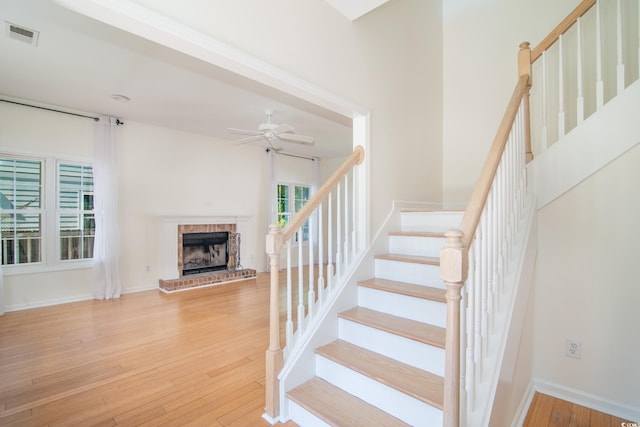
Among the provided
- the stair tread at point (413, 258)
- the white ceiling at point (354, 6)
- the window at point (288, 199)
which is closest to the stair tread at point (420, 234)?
the stair tread at point (413, 258)

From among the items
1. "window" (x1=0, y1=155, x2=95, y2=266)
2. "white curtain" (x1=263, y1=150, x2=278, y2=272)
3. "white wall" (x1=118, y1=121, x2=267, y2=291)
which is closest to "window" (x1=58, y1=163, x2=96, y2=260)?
"window" (x1=0, y1=155, x2=95, y2=266)

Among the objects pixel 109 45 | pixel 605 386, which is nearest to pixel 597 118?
pixel 605 386

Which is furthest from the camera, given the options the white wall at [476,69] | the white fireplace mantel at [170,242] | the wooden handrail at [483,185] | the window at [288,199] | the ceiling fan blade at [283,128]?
the window at [288,199]

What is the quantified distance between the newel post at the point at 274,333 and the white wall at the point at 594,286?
1935 millimetres

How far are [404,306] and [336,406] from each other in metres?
0.76

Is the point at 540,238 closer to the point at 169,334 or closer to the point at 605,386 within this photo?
the point at 605,386

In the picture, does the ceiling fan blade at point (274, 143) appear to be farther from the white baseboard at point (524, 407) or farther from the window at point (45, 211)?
the white baseboard at point (524, 407)

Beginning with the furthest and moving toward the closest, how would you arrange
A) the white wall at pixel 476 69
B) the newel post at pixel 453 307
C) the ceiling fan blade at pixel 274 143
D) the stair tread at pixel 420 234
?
the ceiling fan blade at pixel 274 143
the white wall at pixel 476 69
the stair tread at pixel 420 234
the newel post at pixel 453 307

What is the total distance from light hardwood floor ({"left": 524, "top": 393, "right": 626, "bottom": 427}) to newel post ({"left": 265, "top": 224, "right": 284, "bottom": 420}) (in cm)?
158

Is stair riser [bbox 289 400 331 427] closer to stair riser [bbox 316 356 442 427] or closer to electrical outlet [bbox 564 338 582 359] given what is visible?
stair riser [bbox 316 356 442 427]

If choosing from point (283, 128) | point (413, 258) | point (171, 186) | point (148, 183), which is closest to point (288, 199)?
point (171, 186)

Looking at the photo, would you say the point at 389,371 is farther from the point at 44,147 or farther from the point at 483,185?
the point at 44,147

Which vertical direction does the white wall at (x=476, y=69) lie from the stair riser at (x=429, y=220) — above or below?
above

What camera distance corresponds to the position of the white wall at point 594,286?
6.29ft
